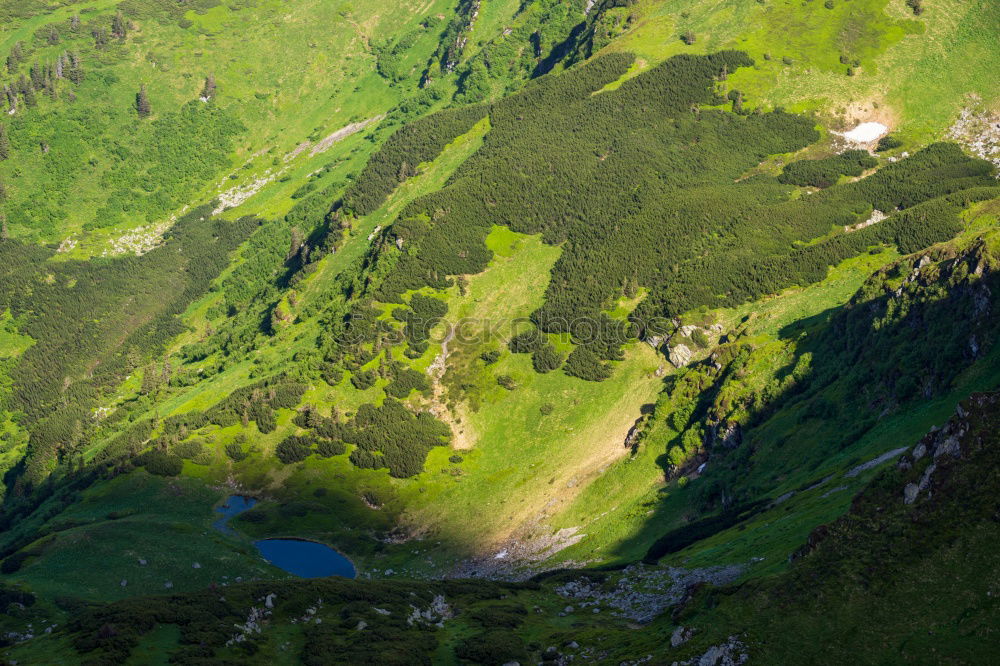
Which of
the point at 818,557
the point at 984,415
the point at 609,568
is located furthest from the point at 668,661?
the point at 609,568

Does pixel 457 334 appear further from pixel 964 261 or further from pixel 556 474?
pixel 964 261

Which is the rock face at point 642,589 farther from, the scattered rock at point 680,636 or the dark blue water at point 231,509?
the dark blue water at point 231,509

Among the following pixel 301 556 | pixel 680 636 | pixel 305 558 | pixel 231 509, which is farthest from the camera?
pixel 231 509

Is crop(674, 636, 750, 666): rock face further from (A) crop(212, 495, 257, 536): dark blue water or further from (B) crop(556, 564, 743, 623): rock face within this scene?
(A) crop(212, 495, 257, 536): dark blue water

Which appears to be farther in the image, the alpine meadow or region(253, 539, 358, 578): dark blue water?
region(253, 539, 358, 578): dark blue water

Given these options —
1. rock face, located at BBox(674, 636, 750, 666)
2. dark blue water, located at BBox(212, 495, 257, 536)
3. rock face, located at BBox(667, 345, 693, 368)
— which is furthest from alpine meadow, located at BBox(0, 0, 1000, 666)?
dark blue water, located at BBox(212, 495, 257, 536)

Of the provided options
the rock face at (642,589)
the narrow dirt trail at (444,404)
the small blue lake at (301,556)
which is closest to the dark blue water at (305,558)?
the small blue lake at (301,556)

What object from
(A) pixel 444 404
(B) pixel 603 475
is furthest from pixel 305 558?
(B) pixel 603 475

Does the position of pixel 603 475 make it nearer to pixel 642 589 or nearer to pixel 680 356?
pixel 680 356
